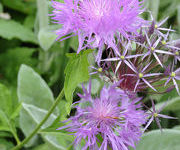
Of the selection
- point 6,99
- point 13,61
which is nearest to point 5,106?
point 6,99

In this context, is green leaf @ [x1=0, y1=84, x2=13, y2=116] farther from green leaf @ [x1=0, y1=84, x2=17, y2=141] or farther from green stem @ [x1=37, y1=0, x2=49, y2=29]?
green stem @ [x1=37, y1=0, x2=49, y2=29]

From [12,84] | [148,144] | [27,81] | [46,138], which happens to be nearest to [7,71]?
[12,84]

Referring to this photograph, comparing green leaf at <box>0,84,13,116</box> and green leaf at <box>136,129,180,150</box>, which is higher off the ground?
green leaf at <box>0,84,13,116</box>

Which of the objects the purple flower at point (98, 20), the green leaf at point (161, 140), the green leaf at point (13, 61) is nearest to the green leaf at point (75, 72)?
the purple flower at point (98, 20)

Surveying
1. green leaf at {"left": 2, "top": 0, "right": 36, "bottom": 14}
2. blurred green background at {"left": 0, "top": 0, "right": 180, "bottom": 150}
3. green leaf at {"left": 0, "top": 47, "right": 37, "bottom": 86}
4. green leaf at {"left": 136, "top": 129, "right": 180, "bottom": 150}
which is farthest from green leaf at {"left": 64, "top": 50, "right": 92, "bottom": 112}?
green leaf at {"left": 2, "top": 0, "right": 36, "bottom": 14}

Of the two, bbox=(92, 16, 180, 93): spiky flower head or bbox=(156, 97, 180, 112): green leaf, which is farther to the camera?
bbox=(156, 97, 180, 112): green leaf

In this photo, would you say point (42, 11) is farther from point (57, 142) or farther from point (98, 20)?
point (98, 20)
